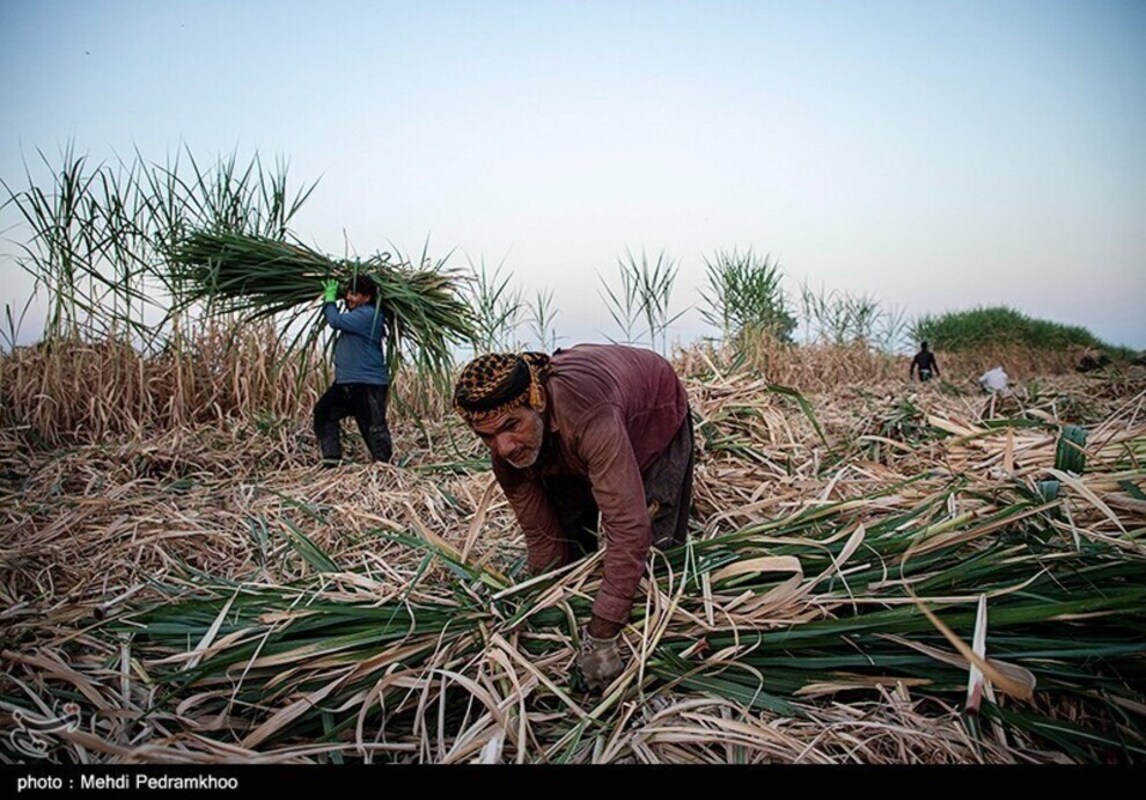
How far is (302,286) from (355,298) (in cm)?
32

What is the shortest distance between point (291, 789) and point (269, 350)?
14.5 ft

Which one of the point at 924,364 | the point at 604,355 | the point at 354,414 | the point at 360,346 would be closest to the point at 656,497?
the point at 604,355

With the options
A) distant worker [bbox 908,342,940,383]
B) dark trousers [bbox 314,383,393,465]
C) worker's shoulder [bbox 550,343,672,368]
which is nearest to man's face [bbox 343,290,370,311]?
dark trousers [bbox 314,383,393,465]

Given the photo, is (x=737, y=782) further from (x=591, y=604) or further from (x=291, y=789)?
(x=291, y=789)

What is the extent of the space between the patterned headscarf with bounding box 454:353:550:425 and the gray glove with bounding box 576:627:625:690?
0.58m

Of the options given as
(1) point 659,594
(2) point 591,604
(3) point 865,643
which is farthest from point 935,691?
(2) point 591,604

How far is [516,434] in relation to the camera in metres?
1.57

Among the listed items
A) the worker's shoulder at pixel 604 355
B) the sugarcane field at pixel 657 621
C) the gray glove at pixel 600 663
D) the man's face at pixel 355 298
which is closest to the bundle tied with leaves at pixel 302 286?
the man's face at pixel 355 298

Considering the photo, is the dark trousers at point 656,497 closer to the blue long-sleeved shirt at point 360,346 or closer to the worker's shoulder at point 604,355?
the worker's shoulder at point 604,355

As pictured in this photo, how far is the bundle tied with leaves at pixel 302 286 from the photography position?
3.70 m

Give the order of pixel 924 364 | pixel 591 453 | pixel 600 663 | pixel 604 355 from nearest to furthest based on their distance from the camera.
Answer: pixel 600 663, pixel 591 453, pixel 604 355, pixel 924 364

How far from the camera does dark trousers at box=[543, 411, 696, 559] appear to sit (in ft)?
6.50

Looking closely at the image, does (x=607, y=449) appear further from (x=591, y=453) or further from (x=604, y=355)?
(x=604, y=355)

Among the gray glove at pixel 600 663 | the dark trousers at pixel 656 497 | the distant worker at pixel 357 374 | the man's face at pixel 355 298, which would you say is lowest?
the gray glove at pixel 600 663
